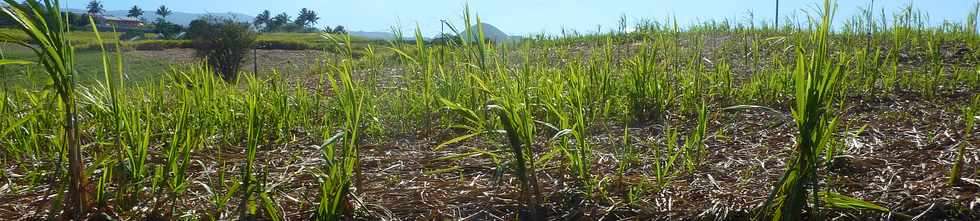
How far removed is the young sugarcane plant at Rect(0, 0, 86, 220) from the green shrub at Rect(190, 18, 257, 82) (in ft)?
32.7

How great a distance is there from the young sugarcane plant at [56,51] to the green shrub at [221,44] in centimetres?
997

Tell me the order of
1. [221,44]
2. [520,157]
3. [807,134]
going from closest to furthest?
1. [807,134]
2. [520,157]
3. [221,44]

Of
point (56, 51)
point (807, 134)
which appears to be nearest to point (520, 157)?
point (807, 134)

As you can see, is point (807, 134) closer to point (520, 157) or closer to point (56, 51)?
point (520, 157)

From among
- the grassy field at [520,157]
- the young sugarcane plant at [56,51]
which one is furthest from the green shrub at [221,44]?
the young sugarcane plant at [56,51]

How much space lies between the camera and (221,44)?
1159 cm

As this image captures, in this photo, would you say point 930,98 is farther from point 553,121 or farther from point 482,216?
point 482,216

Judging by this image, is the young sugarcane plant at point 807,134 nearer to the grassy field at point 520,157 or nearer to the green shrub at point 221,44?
the grassy field at point 520,157

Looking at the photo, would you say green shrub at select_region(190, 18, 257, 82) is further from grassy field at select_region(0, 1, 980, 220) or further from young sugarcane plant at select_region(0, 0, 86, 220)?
young sugarcane plant at select_region(0, 0, 86, 220)

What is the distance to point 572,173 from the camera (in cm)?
162

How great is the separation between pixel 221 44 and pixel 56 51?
10940 mm

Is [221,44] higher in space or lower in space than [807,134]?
higher

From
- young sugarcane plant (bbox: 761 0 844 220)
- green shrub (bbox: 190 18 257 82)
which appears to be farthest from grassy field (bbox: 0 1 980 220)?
green shrub (bbox: 190 18 257 82)

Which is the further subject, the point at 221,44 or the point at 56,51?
the point at 221,44
